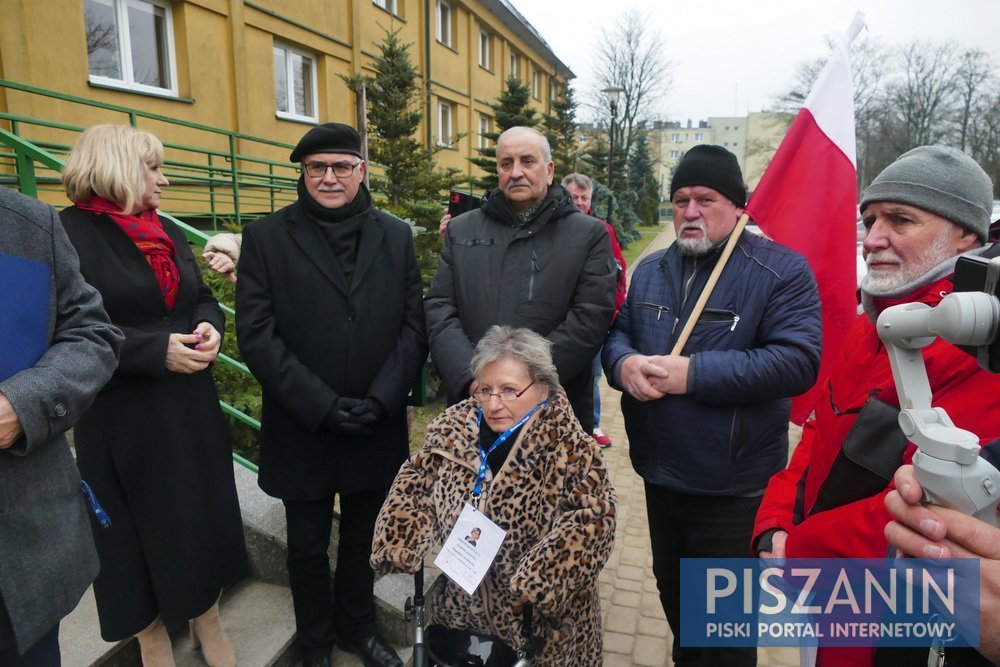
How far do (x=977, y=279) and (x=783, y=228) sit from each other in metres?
1.99

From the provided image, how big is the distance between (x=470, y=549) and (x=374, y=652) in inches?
36.7

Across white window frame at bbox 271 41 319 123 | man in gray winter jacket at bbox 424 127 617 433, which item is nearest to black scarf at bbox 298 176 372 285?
man in gray winter jacket at bbox 424 127 617 433

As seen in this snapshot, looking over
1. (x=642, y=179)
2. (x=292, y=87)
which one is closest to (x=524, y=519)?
(x=292, y=87)

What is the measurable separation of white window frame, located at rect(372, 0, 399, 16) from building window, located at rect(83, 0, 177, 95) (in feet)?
22.6

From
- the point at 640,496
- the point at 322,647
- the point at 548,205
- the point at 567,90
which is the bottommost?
the point at 640,496

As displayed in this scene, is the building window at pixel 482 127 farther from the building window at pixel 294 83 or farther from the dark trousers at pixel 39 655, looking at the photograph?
the dark trousers at pixel 39 655

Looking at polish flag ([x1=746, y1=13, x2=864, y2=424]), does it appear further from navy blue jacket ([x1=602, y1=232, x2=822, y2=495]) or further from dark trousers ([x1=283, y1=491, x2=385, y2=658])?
dark trousers ([x1=283, y1=491, x2=385, y2=658])

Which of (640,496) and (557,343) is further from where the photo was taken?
(640,496)

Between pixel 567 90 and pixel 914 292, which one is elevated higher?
pixel 567 90

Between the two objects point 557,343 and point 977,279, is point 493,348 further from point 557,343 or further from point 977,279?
point 977,279

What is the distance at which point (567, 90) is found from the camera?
2069cm

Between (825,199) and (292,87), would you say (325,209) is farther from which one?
(292,87)

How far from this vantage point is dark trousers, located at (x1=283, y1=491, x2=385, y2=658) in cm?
255

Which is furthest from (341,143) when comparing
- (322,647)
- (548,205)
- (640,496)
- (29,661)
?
(640,496)
